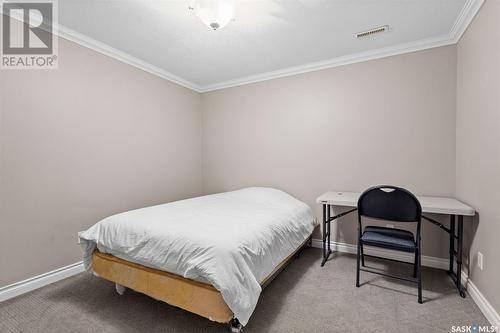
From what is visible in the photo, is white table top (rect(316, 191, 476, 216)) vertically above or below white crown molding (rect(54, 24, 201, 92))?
below

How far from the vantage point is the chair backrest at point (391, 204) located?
6.35 feet

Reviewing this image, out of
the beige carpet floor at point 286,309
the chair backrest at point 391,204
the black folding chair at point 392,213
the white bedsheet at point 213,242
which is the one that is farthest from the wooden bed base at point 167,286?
the chair backrest at point 391,204

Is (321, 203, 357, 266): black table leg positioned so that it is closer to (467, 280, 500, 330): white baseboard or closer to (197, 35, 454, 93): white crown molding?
(467, 280, 500, 330): white baseboard

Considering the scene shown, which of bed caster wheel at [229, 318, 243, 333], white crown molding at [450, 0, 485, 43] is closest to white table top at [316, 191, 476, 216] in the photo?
bed caster wheel at [229, 318, 243, 333]

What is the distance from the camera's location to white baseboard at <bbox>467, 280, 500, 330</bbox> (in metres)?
1.56

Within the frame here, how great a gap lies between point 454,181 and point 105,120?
3873 mm

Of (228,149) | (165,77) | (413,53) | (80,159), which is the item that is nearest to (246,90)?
(228,149)

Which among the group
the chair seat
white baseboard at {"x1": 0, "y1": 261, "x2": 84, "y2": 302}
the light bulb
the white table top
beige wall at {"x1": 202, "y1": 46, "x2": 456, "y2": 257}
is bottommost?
white baseboard at {"x1": 0, "y1": 261, "x2": 84, "y2": 302}

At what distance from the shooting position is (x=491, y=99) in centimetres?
169

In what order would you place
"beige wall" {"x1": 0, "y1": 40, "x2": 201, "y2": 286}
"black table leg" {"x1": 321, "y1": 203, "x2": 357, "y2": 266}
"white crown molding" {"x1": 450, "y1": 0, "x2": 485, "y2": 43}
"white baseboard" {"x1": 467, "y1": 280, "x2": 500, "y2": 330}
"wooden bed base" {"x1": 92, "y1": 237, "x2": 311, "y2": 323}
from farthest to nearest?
"black table leg" {"x1": 321, "y1": 203, "x2": 357, "y2": 266}, "beige wall" {"x1": 0, "y1": 40, "x2": 201, "y2": 286}, "white crown molding" {"x1": 450, "y1": 0, "x2": 485, "y2": 43}, "white baseboard" {"x1": 467, "y1": 280, "x2": 500, "y2": 330}, "wooden bed base" {"x1": 92, "y1": 237, "x2": 311, "y2": 323}

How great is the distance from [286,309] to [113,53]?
10.6 feet

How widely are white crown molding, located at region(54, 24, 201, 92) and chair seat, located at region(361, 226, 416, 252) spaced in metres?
3.27

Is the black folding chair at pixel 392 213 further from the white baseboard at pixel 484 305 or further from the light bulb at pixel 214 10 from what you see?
the light bulb at pixel 214 10

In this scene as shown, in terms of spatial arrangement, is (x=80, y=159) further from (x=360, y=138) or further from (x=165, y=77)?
(x=360, y=138)
